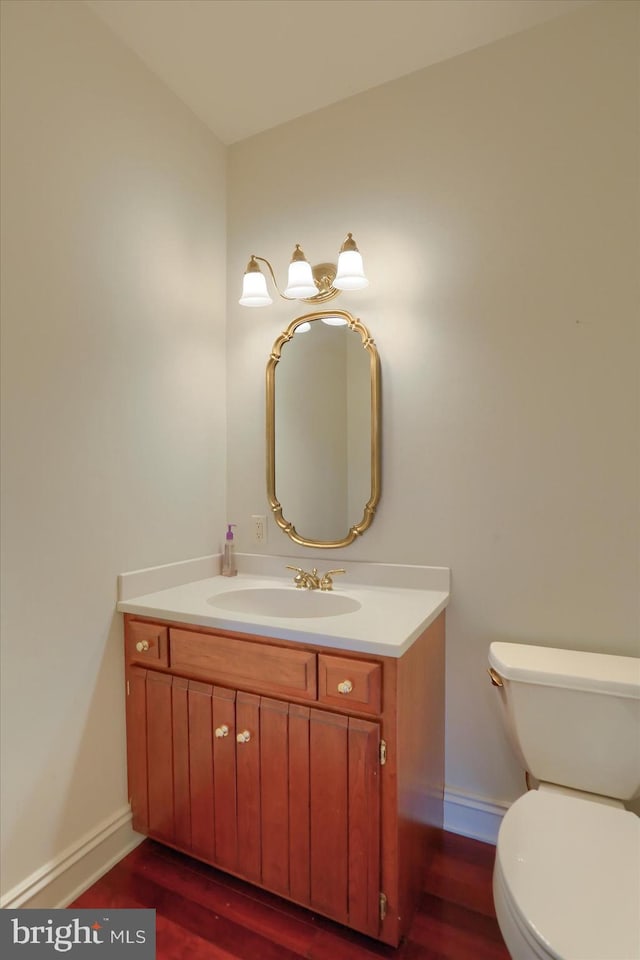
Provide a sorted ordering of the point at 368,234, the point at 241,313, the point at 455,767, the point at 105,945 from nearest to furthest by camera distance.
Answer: the point at 105,945 < the point at 455,767 < the point at 368,234 < the point at 241,313

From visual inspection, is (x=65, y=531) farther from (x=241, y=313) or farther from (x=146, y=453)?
(x=241, y=313)

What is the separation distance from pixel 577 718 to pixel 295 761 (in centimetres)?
74

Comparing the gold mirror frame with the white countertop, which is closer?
the white countertop

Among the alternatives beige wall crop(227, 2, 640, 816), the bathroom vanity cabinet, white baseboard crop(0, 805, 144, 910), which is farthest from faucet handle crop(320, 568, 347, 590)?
white baseboard crop(0, 805, 144, 910)

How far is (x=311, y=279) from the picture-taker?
1737 millimetres

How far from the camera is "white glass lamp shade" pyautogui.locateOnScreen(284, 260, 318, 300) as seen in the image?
173 cm

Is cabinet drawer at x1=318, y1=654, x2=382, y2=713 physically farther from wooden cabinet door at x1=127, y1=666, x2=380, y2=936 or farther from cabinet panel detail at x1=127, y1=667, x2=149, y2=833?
cabinet panel detail at x1=127, y1=667, x2=149, y2=833

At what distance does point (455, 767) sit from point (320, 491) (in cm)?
107

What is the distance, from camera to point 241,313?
2047 mm

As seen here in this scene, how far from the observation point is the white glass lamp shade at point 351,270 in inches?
65.1

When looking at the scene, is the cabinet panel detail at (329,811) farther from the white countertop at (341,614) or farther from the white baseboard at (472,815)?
the white baseboard at (472,815)

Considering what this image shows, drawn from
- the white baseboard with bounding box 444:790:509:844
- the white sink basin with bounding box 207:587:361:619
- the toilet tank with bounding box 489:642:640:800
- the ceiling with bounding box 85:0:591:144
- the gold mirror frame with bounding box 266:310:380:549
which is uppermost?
the ceiling with bounding box 85:0:591:144

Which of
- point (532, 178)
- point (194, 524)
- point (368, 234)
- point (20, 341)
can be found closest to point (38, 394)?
point (20, 341)

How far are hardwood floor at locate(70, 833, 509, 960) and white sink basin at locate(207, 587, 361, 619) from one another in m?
0.80
